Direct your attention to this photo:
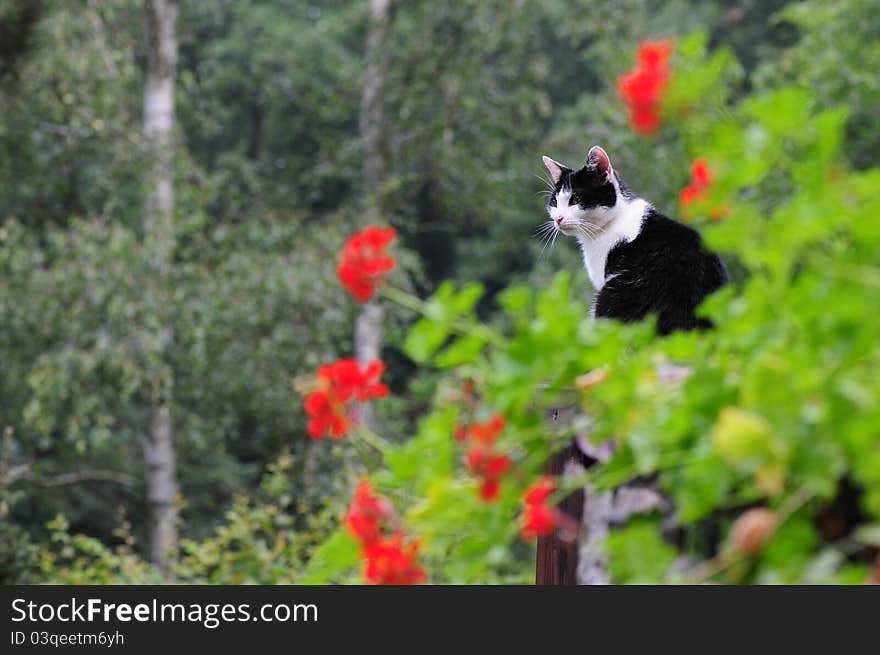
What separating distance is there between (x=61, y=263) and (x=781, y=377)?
6259 millimetres

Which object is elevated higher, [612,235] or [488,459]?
[612,235]

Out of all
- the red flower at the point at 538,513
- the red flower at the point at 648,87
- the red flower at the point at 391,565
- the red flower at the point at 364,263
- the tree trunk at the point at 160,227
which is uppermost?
the tree trunk at the point at 160,227

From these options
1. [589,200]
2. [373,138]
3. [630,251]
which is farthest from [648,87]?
[373,138]

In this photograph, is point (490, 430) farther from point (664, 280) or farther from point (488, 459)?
point (664, 280)

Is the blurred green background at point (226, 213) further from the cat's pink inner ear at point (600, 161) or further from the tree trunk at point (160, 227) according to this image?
the cat's pink inner ear at point (600, 161)

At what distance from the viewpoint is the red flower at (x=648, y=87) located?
3.34 ft

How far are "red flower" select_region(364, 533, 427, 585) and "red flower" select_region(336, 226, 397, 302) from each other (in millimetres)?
260

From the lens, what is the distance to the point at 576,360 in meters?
1.05

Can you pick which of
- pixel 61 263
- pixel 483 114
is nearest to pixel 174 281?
pixel 61 263

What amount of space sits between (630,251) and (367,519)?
1.59 meters

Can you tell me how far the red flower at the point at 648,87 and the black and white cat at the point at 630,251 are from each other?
1037mm

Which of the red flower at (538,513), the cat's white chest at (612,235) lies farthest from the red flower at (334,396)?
the cat's white chest at (612,235)

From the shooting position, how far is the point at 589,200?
2826 millimetres
